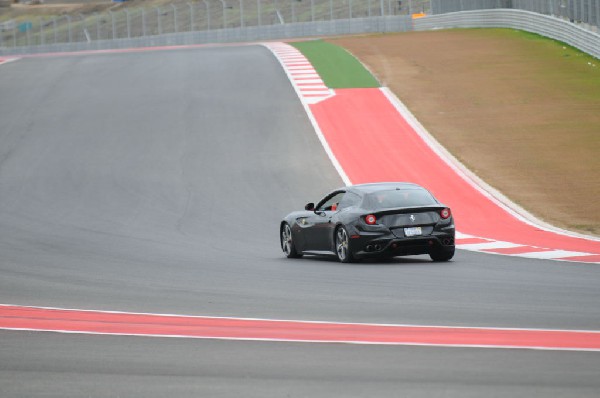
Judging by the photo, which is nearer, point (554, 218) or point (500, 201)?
point (554, 218)

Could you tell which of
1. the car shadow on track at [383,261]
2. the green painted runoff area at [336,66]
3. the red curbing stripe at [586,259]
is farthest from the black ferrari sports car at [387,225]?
the green painted runoff area at [336,66]

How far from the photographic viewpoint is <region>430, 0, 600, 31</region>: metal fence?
4359 centimetres

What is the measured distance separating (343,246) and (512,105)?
70.3 feet

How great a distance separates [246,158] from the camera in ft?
103

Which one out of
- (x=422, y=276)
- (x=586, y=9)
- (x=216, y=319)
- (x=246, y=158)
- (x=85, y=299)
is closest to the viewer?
(x=216, y=319)

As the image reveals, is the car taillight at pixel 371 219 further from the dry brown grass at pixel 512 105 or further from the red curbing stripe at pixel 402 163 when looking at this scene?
the dry brown grass at pixel 512 105

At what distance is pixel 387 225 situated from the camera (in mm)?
16562

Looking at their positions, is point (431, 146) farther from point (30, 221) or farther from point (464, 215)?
point (30, 221)

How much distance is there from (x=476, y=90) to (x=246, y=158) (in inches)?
460

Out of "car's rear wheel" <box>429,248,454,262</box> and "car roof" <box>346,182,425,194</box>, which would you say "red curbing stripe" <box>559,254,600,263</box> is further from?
"car roof" <box>346,182,425,194</box>

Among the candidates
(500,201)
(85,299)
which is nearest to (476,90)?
(500,201)

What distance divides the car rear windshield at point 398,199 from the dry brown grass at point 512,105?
4.75 meters

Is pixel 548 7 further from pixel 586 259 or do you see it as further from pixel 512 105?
pixel 586 259

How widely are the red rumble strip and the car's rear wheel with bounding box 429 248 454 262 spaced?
647 centimetres
